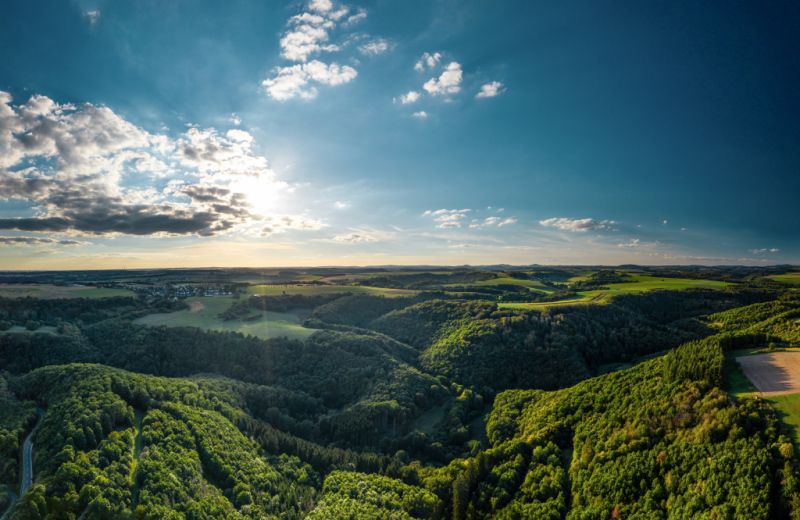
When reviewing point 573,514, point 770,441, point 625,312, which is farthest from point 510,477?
point 625,312

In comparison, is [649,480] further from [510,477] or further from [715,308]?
[715,308]

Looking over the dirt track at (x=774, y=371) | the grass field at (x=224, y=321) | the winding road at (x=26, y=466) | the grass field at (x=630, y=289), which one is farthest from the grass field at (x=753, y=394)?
the grass field at (x=224, y=321)

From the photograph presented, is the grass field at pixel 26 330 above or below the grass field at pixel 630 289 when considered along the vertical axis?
below

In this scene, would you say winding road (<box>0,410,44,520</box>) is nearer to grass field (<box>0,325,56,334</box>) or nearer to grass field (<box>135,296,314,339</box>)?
grass field (<box>135,296,314,339</box>)

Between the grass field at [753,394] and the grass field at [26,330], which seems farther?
the grass field at [26,330]

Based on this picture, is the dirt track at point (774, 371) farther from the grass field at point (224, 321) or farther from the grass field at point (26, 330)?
the grass field at point (26, 330)

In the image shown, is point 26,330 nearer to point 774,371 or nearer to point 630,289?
point 774,371
